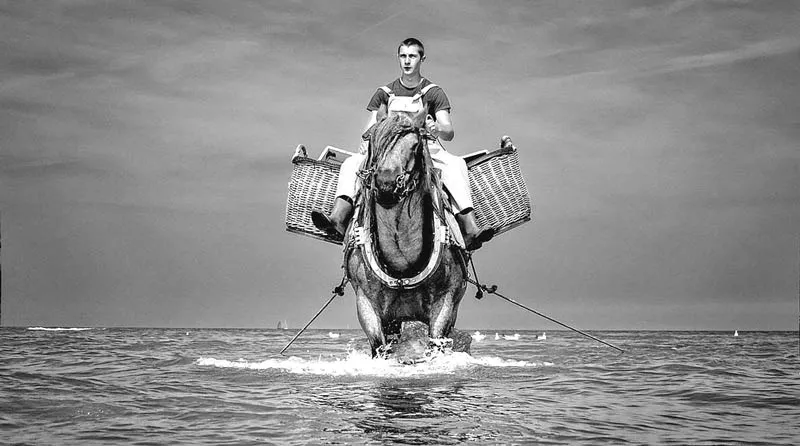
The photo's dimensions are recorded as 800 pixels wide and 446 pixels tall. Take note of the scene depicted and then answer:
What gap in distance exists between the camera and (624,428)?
5.52 metres

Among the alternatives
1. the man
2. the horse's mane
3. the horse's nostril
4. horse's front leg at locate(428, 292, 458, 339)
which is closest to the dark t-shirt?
the man

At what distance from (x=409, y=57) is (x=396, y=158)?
2.97 meters

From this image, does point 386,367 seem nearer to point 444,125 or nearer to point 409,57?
point 444,125

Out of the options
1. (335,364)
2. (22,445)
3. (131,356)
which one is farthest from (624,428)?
(131,356)

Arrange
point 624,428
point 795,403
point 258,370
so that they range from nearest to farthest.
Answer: point 624,428
point 795,403
point 258,370

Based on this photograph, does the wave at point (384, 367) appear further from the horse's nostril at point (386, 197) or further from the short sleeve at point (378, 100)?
the short sleeve at point (378, 100)

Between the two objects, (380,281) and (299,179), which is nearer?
(380,281)

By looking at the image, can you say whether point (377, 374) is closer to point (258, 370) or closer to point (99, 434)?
point (258, 370)

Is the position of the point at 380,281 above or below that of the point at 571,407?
above

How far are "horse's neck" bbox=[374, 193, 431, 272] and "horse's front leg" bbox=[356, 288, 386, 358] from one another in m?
0.73

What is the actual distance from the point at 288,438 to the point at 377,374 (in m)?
3.49

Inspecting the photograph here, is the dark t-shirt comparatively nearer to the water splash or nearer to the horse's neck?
the horse's neck

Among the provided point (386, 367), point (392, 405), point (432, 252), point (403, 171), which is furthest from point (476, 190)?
point (392, 405)

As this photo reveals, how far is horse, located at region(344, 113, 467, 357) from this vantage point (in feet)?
25.7
